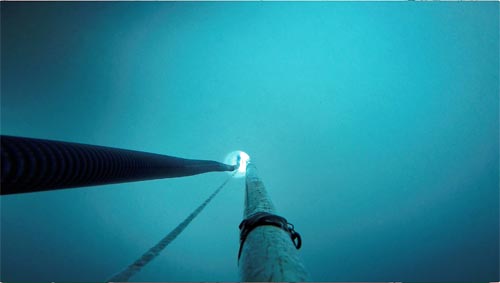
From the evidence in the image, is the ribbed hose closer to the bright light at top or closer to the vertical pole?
the vertical pole

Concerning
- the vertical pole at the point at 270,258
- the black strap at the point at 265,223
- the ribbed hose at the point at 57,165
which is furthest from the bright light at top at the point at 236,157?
the vertical pole at the point at 270,258

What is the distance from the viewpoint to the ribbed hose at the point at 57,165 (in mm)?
A: 1521

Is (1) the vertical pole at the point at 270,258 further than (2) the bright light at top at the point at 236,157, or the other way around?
(2) the bright light at top at the point at 236,157

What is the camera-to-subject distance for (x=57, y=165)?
5.74 feet

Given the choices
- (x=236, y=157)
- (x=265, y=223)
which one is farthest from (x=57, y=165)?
(x=236, y=157)

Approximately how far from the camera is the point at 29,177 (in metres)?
1.60

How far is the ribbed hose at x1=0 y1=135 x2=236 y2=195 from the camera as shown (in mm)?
1521

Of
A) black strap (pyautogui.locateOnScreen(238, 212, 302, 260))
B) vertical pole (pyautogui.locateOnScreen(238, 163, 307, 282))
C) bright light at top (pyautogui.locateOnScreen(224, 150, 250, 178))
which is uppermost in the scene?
bright light at top (pyautogui.locateOnScreen(224, 150, 250, 178))

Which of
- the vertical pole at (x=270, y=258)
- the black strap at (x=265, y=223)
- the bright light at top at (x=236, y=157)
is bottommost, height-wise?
the vertical pole at (x=270, y=258)

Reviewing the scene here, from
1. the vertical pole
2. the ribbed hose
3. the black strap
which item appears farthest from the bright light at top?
the vertical pole

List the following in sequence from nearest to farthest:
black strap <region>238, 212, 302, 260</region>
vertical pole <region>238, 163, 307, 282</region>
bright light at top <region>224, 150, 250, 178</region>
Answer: vertical pole <region>238, 163, 307, 282</region>
black strap <region>238, 212, 302, 260</region>
bright light at top <region>224, 150, 250, 178</region>

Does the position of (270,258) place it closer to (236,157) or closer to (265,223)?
(265,223)

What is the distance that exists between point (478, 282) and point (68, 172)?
63.1 ft

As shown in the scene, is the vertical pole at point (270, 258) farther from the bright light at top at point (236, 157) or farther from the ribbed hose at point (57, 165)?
the bright light at top at point (236, 157)
